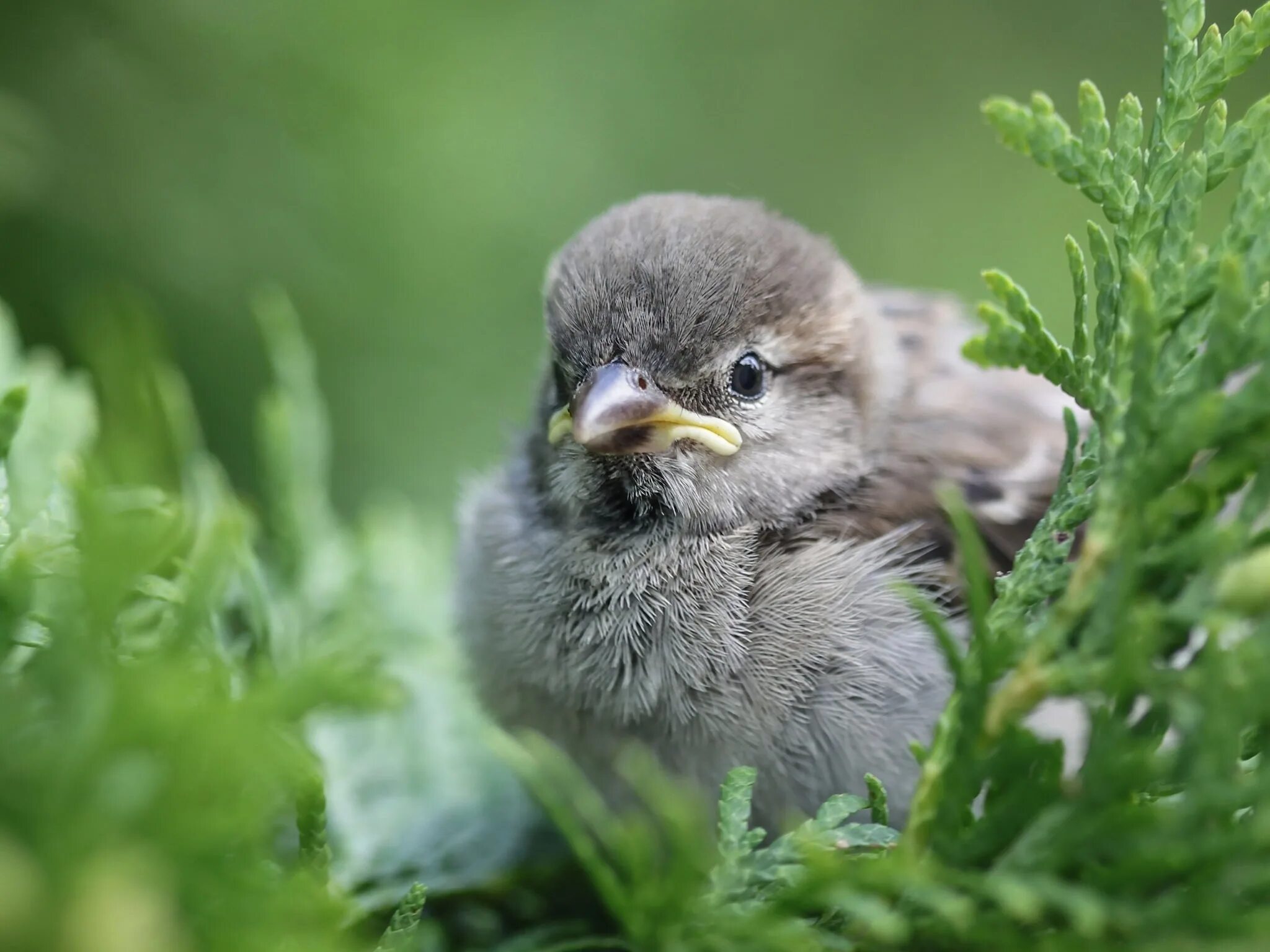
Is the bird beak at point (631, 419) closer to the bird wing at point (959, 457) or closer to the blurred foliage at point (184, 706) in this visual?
the bird wing at point (959, 457)

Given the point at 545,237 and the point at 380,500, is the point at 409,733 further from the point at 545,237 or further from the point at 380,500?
the point at 545,237

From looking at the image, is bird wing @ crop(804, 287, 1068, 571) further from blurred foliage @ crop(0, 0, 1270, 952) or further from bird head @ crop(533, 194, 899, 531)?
blurred foliage @ crop(0, 0, 1270, 952)

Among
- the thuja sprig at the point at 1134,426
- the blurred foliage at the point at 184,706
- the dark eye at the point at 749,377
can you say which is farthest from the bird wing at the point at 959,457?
the blurred foliage at the point at 184,706

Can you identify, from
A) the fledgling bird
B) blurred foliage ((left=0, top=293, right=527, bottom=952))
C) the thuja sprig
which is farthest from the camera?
the fledgling bird

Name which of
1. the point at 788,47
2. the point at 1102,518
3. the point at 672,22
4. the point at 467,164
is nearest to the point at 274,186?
the point at 467,164

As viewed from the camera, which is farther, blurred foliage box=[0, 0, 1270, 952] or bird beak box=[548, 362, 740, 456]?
bird beak box=[548, 362, 740, 456]

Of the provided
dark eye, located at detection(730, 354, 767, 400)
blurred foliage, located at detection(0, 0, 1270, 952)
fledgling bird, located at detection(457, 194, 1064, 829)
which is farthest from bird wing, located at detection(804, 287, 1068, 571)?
blurred foliage, located at detection(0, 0, 1270, 952)

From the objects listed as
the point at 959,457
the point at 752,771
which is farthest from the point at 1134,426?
the point at 959,457
